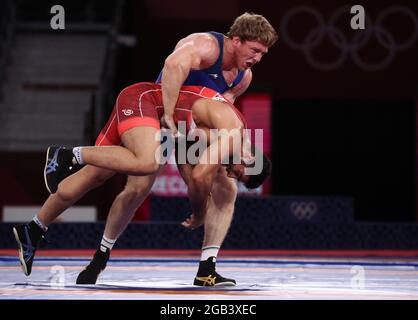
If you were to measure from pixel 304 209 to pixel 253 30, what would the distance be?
162 inches

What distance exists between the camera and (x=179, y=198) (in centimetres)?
819

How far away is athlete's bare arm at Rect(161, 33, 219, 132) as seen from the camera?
4227 mm

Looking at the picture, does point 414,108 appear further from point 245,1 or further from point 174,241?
point 174,241

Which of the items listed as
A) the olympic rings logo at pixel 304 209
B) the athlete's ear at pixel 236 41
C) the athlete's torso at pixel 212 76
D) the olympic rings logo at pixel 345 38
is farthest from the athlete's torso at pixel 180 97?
the olympic rings logo at pixel 345 38

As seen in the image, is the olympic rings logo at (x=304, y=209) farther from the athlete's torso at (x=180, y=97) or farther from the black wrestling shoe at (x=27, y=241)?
the black wrestling shoe at (x=27, y=241)

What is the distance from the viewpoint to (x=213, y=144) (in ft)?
13.5

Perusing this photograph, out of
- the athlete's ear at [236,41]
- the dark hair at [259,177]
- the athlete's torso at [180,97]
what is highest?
the athlete's ear at [236,41]

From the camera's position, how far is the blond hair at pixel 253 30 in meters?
4.35

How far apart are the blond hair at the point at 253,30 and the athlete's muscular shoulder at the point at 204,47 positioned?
11cm

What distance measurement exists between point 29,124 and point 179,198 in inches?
141

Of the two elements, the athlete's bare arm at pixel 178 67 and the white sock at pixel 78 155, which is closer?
the athlete's bare arm at pixel 178 67

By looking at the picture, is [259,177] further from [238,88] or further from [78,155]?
[78,155]

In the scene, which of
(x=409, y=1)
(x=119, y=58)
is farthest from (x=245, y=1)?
(x=119, y=58)

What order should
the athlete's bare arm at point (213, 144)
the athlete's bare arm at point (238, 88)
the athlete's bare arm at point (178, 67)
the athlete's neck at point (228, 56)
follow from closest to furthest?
the athlete's bare arm at point (213, 144)
the athlete's bare arm at point (178, 67)
the athlete's neck at point (228, 56)
the athlete's bare arm at point (238, 88)
